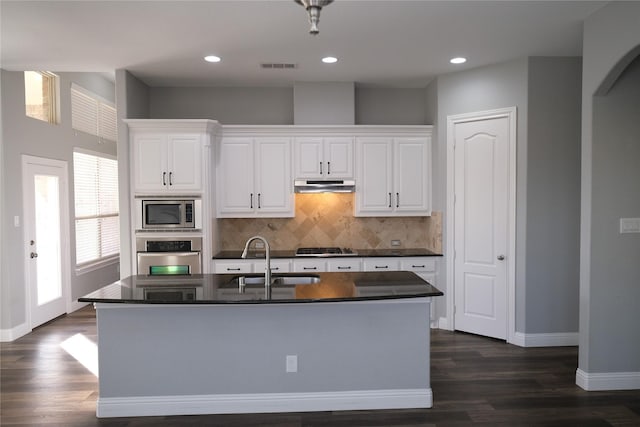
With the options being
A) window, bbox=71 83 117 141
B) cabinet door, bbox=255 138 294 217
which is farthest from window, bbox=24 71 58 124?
cabinet door, bbox=255 138 294 217

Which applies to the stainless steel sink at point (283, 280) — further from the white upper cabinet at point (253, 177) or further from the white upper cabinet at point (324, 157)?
the white upper cabinet at point (324, 157)

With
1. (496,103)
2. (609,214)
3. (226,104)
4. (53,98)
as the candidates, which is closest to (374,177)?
(496,103)

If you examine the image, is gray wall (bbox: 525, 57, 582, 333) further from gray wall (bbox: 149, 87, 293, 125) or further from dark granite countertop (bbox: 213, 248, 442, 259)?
gray wall (bbox: 149, 87, 293, 125)

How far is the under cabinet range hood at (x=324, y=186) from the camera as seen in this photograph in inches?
205

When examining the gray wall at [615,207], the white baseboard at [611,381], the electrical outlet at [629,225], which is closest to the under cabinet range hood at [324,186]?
the gray wall at [615,207]

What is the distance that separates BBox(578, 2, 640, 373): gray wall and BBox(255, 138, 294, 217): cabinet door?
307 cm

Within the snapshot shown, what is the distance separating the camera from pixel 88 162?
6402 millimetres

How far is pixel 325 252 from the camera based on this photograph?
5340 millimetres

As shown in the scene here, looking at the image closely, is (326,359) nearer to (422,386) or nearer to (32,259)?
(422,386)

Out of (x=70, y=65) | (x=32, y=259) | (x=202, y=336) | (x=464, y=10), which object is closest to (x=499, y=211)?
(x=464, y=10)

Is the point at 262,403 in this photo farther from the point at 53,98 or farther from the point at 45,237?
the point at 53,98

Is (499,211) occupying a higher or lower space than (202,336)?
higher

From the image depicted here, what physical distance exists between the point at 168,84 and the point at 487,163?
153 inches

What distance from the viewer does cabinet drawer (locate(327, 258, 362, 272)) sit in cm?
504
